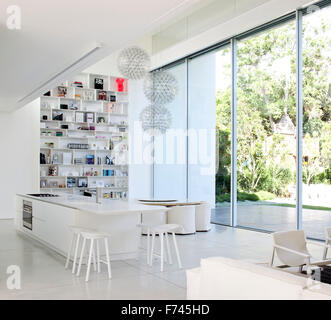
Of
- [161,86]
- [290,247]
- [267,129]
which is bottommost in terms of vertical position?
[290,247]

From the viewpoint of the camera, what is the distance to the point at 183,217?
A: 8531mm

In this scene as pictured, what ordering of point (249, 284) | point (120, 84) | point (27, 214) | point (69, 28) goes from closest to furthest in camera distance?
1. point (249, 284)
2. point (69, 28)
3. point (27, 214)
4. point (120, 84)

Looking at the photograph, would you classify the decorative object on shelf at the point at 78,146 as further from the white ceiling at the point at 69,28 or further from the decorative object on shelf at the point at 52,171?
the white ceiling at the point at 69,28

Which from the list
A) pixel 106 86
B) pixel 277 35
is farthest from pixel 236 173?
pixel 106 86

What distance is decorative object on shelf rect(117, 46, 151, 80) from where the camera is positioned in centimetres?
690

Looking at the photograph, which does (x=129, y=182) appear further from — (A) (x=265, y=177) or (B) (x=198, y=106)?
(A) (x=265, y=177)

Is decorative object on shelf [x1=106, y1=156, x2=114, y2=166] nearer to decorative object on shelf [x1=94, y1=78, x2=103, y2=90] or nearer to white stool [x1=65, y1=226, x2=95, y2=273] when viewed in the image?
decorative object on shelf [x1=94, y1=78, x2=103, y2=90]

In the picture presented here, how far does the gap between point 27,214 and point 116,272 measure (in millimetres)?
3658

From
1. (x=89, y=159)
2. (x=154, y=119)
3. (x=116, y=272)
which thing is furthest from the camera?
(x=89, y=159)

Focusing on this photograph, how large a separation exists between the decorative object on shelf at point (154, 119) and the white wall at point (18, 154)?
11.1 ft

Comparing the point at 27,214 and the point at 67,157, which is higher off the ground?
the point at 67,157

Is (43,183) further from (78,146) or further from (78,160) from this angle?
(78,146)

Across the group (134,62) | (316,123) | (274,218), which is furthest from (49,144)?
(316,123)

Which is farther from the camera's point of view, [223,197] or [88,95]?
[88,95]
